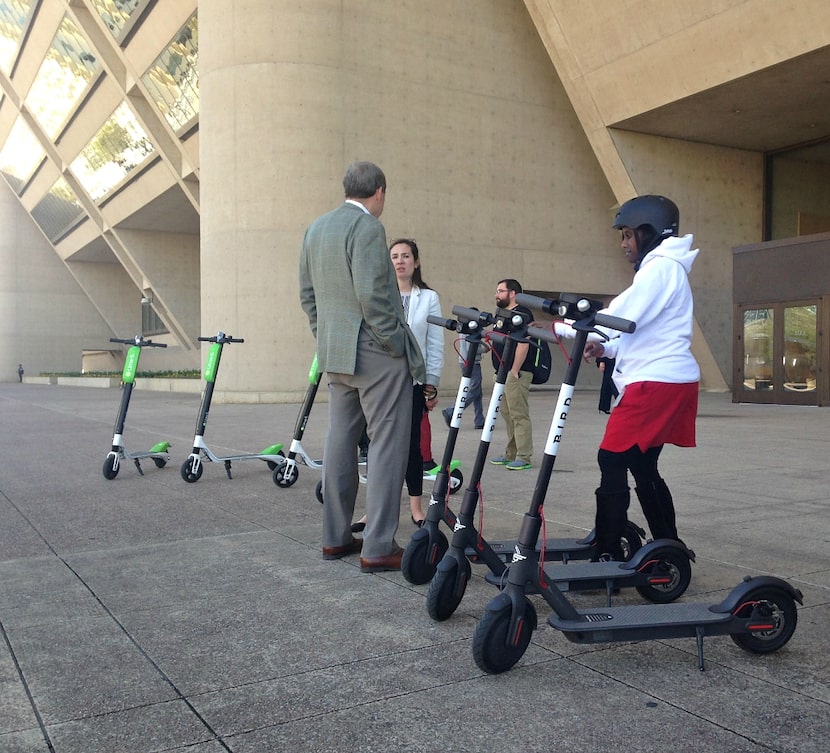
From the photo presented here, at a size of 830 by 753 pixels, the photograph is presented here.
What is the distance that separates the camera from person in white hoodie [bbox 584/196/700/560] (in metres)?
3.81

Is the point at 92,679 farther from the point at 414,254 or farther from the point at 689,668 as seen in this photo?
the point at 414,254

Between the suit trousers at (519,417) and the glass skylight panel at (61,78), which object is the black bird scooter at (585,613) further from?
the glass skylight panel at (61,78)

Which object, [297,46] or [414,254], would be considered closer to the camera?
[414,254]

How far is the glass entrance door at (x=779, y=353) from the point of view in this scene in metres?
20.0

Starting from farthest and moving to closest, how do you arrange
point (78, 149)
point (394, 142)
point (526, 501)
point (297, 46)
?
point (78, 149) → point (394, 142) → point (297, 46) → point (526, 501)

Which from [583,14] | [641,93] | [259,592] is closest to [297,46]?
[583,14]

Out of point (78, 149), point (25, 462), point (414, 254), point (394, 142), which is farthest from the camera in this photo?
point (78, 149)

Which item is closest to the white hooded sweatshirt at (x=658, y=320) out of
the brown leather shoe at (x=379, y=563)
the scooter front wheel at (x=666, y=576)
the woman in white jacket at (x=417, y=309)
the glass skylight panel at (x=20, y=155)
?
the scooter front wheel at (x=666, y=576)

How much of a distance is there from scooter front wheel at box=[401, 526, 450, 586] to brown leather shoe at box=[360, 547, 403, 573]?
30cm

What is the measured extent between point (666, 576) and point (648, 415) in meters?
0.70

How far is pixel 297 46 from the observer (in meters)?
22.2

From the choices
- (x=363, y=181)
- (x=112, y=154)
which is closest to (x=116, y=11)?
(x=112, y=154)

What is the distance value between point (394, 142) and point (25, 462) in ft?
53.9

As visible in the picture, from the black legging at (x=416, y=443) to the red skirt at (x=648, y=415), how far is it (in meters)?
1.39
